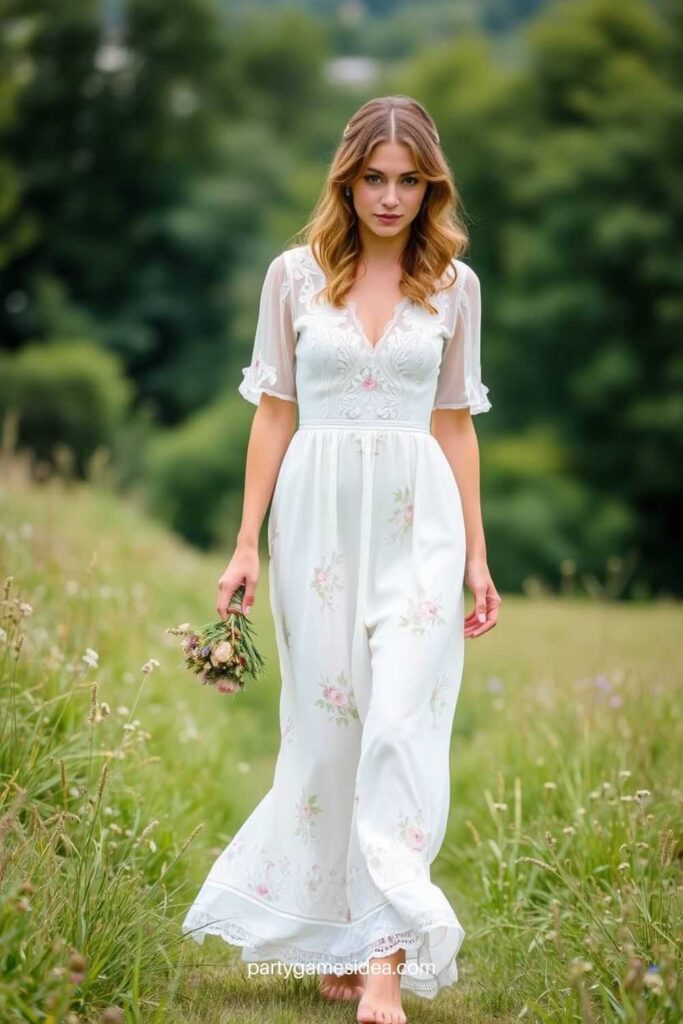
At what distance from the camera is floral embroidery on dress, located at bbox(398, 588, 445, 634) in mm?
3633

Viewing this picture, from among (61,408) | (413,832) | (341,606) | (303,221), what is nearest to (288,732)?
(341,606)

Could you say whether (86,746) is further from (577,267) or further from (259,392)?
(577,267)

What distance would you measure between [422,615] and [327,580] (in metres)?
0.28

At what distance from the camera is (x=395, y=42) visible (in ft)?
144

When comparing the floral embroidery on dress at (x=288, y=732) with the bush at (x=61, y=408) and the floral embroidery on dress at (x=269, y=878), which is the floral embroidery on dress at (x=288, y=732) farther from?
the bush at (x=61, y=408)

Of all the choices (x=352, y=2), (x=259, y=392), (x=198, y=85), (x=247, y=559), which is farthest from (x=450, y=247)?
(x=352, y=2)

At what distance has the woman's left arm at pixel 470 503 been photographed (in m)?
3.94

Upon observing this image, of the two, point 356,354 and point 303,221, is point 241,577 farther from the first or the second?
point 303,221

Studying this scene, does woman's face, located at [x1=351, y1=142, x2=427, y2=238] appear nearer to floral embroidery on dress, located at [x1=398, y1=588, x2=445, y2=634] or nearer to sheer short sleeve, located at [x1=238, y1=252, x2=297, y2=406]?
sheer short sleeve, located at [x1=238, y1=252, x2=297, y2=406]

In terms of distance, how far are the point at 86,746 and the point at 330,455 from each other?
4.41 feet

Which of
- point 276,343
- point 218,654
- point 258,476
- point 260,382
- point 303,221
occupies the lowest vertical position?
point 218,654

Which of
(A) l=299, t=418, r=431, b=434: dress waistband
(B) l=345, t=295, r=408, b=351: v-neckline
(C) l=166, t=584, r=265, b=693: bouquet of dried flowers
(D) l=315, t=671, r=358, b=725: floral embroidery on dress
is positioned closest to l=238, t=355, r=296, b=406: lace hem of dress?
(A) l=299, t=418, r=431, b=434: dress waistband

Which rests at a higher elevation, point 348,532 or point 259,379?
point 259,379

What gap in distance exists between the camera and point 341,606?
375cm
